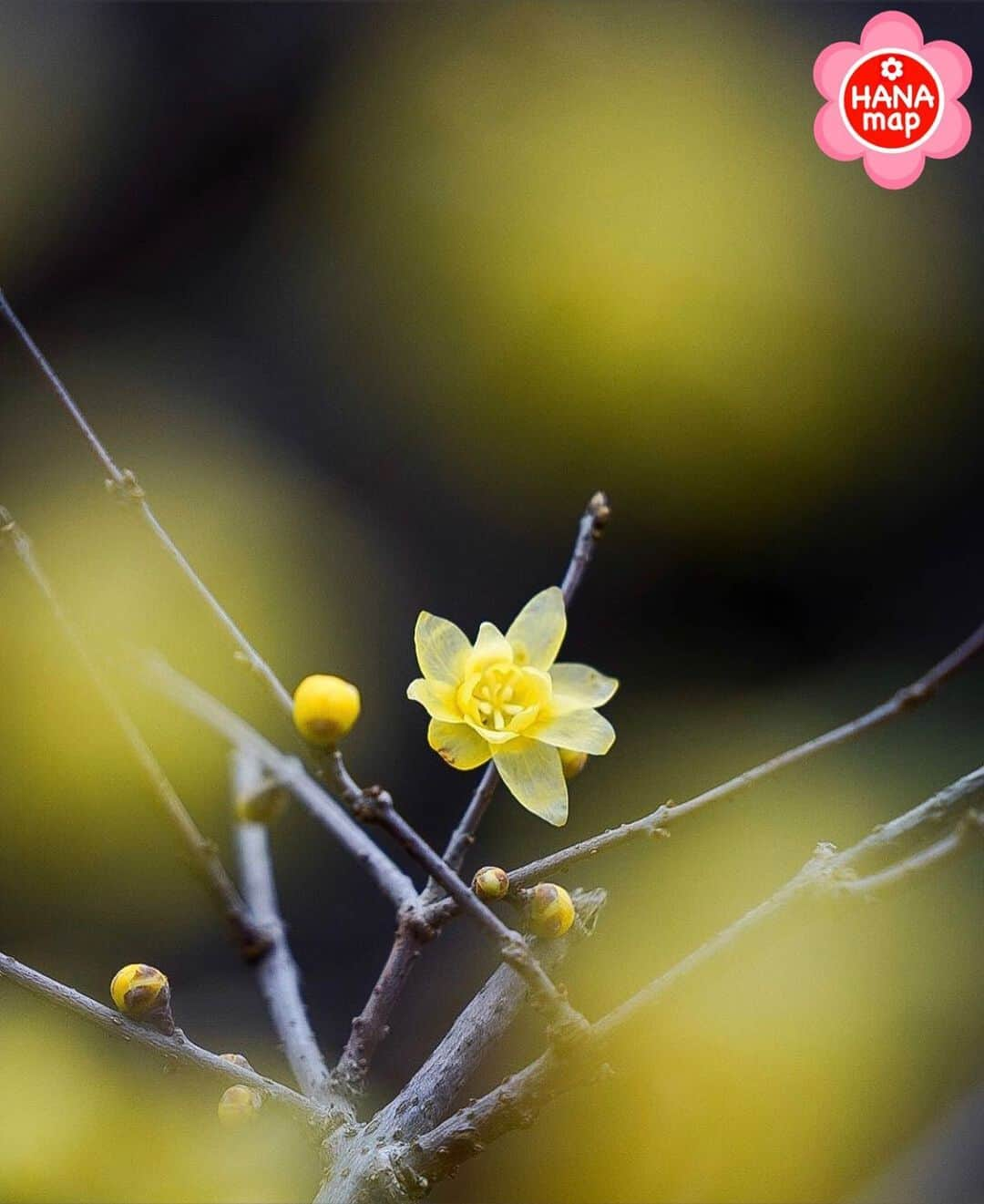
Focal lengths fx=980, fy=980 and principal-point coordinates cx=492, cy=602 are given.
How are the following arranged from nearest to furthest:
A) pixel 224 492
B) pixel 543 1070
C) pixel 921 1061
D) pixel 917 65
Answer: pixel 543 1070 < pixel 917 65 < pixel 921 1061 < pixel 224 492

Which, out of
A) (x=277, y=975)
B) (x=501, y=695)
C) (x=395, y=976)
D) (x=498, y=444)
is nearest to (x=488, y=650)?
(x=501, y=695)

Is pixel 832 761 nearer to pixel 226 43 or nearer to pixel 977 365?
pixel 977 365

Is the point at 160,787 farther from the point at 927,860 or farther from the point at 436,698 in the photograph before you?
the point at 927,860

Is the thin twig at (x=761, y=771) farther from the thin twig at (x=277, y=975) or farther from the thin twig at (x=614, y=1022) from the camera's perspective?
the thin twig at (x=277, y=975)

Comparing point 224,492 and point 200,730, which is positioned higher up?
point 224,492

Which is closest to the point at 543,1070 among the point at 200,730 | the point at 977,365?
the point at 200,730

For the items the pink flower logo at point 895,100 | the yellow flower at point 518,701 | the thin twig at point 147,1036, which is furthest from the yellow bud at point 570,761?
the pink flower logo at point 895,100

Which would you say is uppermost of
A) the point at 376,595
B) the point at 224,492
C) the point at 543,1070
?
the point at 224,492

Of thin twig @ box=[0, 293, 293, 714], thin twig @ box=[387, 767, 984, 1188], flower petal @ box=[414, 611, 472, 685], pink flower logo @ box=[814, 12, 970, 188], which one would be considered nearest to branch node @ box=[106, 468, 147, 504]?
thin twig @ box=[0, 293, 293, 714]
